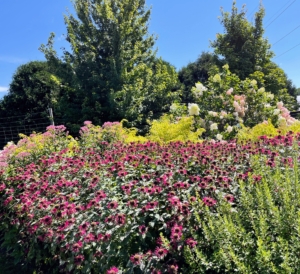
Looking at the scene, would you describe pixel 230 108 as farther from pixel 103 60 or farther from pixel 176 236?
pixel 103 60

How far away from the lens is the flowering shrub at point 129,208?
56.7 inches

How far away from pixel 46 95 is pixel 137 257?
11871 mm

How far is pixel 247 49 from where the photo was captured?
13.0 metres

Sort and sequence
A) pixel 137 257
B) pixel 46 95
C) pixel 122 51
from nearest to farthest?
1. pixel 137 257
2. pixel 122 51
3. pixel 46 95

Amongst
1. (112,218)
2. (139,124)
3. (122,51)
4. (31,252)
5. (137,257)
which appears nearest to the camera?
(137,257)

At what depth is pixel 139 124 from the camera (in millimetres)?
9812

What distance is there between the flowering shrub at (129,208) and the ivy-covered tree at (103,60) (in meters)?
6.35

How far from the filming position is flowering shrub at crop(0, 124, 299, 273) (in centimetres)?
144

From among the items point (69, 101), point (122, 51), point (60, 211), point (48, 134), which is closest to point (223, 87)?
point (48, 134)

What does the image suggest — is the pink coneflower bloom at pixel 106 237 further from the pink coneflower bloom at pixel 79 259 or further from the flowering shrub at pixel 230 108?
the flowering shrub at pixel 230 108

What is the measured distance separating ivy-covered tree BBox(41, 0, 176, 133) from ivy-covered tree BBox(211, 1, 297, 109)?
553cm

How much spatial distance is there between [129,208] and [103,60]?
343 inches

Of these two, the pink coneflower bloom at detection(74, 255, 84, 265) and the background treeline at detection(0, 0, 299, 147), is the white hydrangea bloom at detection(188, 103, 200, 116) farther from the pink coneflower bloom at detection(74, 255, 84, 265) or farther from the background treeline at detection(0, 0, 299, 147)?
the pink coneflower bloom at detection(74, 255, 84, 265)

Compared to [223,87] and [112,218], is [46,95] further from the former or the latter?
[112,218]
